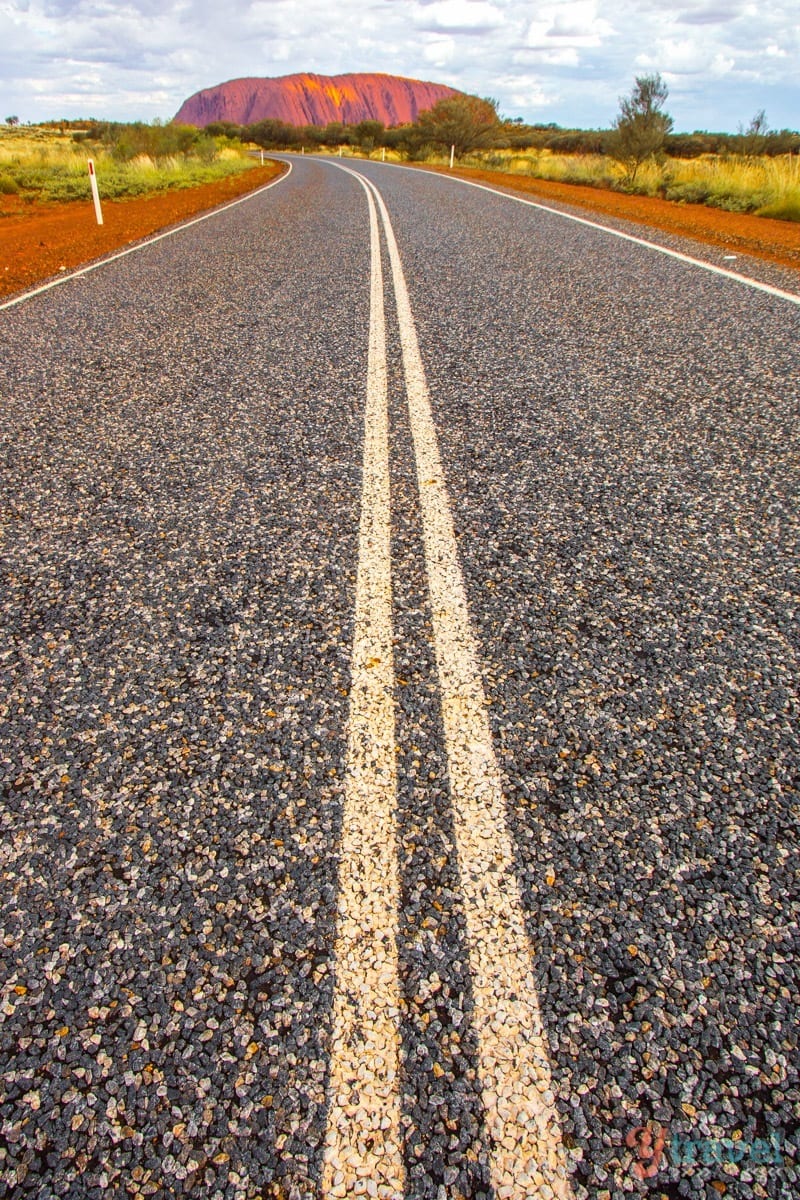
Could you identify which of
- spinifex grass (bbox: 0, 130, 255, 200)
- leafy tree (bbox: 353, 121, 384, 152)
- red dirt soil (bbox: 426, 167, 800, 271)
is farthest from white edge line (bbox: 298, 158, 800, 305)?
leafy tree (bbox: 353, 121, 384, 152)

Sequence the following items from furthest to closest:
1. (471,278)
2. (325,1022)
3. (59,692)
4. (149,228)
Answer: (149,228) < (471,278) < (59,692) < (325,1022)

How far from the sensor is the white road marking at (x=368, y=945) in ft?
3.84

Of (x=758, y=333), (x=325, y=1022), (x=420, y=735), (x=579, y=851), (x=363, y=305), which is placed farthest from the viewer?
(x=363, y=305)

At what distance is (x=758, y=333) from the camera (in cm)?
556

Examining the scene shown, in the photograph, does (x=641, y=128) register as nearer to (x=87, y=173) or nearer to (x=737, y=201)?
(x=737, y=201)

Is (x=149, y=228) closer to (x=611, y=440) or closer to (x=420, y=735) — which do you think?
(x=611, y=440)

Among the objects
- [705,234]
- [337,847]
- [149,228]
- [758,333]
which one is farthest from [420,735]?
[149,228]

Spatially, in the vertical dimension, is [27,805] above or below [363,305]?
below

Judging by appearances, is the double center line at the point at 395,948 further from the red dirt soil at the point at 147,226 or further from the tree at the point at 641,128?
the tree at the point at 641,128

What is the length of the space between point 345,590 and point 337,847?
3.76ft

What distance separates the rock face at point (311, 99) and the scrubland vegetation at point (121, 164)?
129994mm

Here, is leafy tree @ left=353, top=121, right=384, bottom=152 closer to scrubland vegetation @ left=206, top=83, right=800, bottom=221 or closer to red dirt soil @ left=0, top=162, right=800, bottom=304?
scrubland vegetation @ left=206, top=83, right=800, bottom=221

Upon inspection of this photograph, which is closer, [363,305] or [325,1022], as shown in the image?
[325,1022]

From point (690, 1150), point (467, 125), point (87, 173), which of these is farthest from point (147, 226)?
point (467, 125)
